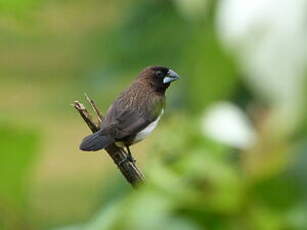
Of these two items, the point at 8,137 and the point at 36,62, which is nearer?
the point at 8,137

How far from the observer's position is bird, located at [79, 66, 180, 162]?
2.77ft

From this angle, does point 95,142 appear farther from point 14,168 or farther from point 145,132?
point 14,168

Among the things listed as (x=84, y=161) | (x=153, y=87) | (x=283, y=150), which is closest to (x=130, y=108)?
(x=153, y=87)

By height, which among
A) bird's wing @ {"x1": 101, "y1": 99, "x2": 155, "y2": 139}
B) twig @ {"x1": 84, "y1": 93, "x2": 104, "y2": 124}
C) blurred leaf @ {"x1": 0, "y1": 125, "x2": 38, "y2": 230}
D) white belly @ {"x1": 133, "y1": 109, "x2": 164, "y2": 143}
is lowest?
white belly @ {"x1": 133, "y1": 109, "x2": 164, "y2": 143}

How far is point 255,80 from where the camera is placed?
71 cm

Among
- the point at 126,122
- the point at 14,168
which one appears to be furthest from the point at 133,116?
the point at 14,168

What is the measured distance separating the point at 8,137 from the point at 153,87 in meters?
0.11

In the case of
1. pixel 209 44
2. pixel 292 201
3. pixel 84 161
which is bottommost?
pixel 292 201

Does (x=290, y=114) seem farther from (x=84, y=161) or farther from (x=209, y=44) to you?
(x=84, y=161)

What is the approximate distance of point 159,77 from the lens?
3.03ft

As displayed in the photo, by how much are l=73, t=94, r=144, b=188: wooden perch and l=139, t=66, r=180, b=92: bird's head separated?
0.05m

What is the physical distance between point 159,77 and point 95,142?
0.12 m

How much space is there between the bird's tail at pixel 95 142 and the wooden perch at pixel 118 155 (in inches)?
0.4

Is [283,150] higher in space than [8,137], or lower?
lower
